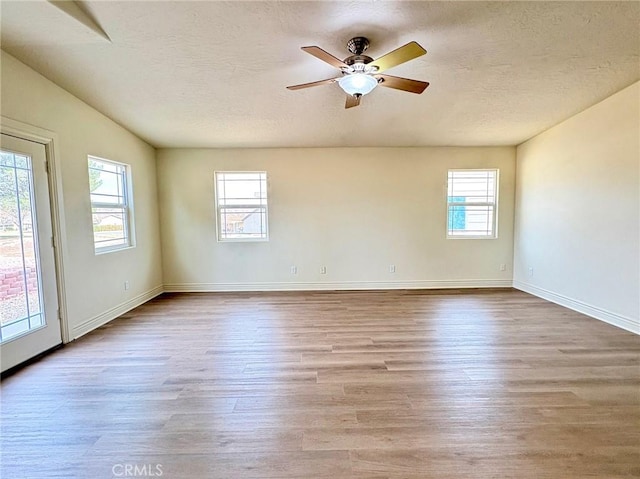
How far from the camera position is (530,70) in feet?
9.16

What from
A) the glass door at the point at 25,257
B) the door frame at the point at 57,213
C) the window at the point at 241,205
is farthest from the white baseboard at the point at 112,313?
the window at the point at 241,205

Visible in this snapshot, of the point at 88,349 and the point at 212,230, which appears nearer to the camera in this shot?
the point at 88,349

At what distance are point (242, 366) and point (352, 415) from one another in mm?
1055

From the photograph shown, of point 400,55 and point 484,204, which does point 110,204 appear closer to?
point 400,55

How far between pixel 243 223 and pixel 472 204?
3858mm

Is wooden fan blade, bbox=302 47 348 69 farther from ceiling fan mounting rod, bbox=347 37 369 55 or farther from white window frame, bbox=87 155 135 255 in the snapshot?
white window frame, bbox=87 155 135 255

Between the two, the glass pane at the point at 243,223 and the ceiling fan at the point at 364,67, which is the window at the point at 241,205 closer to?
the glass pane at the point at 243,223

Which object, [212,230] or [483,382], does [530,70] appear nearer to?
[483,382]

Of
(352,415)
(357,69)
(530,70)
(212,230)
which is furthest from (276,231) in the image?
(530,70)

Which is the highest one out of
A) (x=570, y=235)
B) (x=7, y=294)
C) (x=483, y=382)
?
(x=570, y=235)

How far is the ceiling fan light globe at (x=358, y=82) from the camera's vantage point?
88.7 inches

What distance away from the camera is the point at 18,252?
98.7 inches

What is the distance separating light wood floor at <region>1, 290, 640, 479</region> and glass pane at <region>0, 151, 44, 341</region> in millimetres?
436

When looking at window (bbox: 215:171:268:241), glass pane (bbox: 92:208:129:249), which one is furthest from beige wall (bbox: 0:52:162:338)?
window (bbox: 215:171:268:241)
